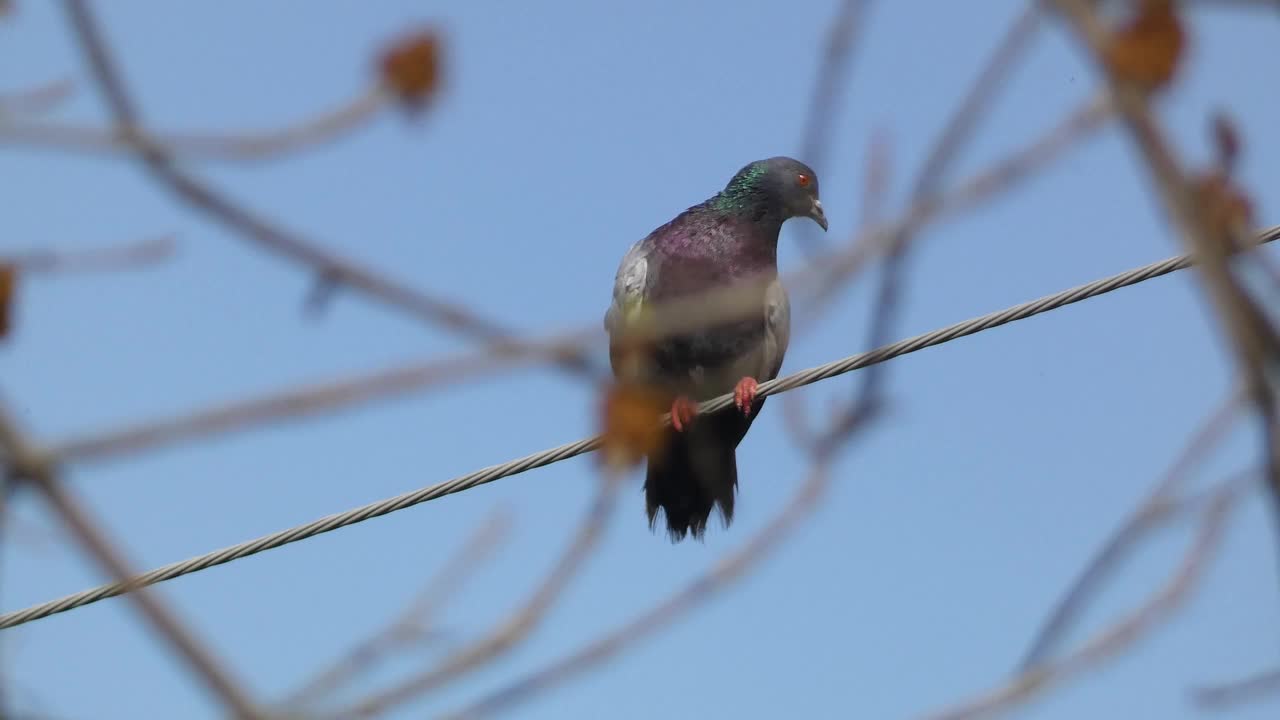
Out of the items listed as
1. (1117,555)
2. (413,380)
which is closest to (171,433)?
(413,380)

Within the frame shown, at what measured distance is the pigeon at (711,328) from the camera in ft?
22.0

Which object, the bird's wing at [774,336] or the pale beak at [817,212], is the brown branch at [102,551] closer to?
the bird's wing at [774,336]

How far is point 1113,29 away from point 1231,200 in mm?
228

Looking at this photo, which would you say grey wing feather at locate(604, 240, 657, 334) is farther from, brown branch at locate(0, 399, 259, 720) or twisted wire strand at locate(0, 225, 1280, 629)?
brown branch at locate(0, 399, 259, 720)

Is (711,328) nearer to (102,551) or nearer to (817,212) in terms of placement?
(817,212)

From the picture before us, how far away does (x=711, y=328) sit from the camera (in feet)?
21.8

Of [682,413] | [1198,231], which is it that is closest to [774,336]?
[682,413]

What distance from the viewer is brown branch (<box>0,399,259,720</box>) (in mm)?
956

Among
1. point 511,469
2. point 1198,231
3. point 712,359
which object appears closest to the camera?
point 1198,231

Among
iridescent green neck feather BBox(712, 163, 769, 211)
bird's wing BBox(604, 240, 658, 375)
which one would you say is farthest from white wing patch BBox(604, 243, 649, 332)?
iridescent green neck feather BBox(712, 163, 769, 211)

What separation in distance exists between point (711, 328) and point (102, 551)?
5725 mm

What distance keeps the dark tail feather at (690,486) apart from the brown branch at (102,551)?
5969mm

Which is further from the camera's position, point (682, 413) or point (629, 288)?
point (629, 288)

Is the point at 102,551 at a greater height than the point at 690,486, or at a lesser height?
lesser
